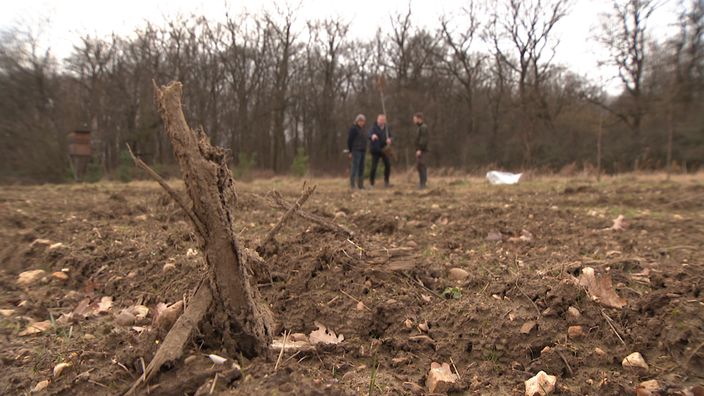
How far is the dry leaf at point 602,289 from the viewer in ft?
6.81

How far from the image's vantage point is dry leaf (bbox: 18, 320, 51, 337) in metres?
1.99

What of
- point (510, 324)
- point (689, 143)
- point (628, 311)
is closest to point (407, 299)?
point (510, 324)

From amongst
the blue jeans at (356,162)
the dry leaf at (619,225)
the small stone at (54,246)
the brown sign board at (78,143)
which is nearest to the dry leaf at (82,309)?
the small stone at (54,246)

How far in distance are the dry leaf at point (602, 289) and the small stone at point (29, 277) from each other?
3.54 metres

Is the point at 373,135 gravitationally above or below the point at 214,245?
above

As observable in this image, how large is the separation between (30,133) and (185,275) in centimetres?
1384

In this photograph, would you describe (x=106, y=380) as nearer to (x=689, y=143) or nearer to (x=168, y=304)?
(x=168, y=304)

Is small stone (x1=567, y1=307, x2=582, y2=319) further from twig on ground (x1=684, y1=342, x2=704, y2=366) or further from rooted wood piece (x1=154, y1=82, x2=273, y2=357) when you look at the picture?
rooted wood piece (x1=154, y1=82, x2=273, y2=357)

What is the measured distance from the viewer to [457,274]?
8.54 feet

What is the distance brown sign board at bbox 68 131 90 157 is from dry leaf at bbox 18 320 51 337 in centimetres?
1942

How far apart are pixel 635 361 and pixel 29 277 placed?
141 inches

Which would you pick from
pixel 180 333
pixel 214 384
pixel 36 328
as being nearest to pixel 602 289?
pixel 214 384

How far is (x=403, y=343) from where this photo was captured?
6.15 ft

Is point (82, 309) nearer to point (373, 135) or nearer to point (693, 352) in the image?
point (693, 352)
